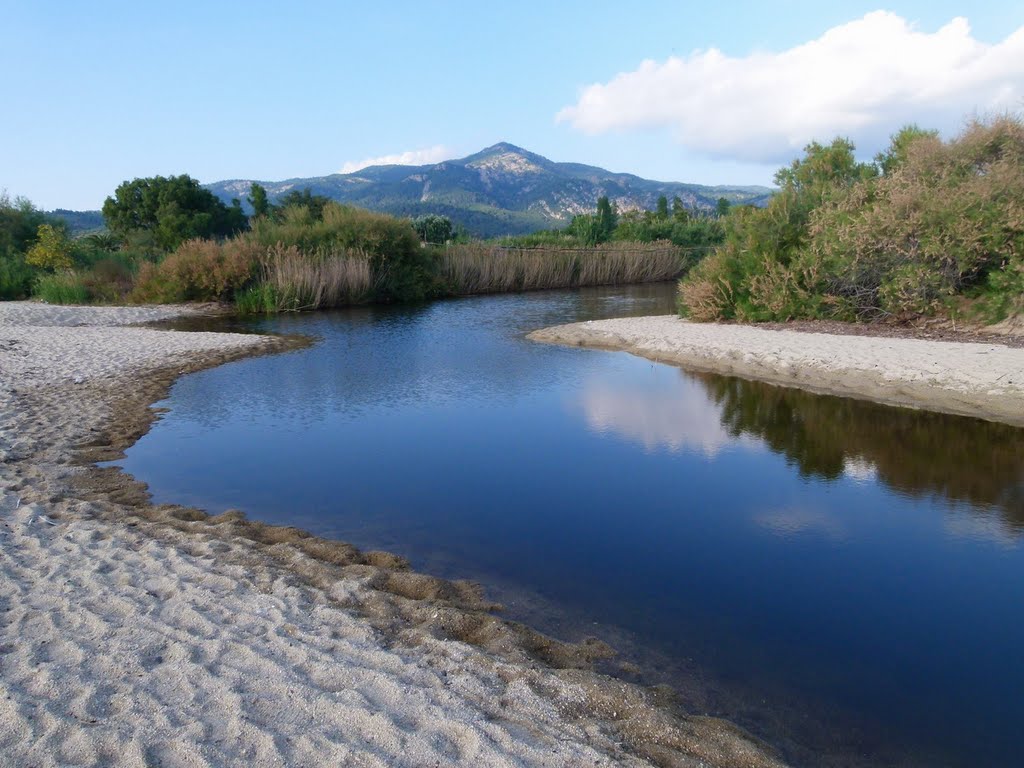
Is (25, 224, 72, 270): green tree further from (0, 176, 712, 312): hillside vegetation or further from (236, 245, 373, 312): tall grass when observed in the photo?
(236, 245, 373, 312): tall grass

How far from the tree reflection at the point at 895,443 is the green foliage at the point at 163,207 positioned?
39.6 metres

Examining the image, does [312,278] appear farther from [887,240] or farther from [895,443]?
[895,443]

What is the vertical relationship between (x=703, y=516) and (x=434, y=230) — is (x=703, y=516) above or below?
below

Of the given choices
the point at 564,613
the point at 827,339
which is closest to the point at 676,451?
the point at 564,613

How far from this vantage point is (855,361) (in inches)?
512

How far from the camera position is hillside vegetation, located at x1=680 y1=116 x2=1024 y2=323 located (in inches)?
582

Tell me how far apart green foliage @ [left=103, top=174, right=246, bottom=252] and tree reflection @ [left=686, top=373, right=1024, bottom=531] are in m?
39.6

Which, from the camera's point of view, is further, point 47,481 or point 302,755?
point 47,481

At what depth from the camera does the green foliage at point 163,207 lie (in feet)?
145

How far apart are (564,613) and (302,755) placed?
7.59 feet

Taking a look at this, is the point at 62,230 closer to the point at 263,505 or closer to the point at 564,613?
the point at 263,505

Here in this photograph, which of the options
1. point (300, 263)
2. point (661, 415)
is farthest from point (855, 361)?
point (300, 263)

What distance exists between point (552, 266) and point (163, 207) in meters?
24.7

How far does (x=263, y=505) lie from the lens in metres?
7.32
